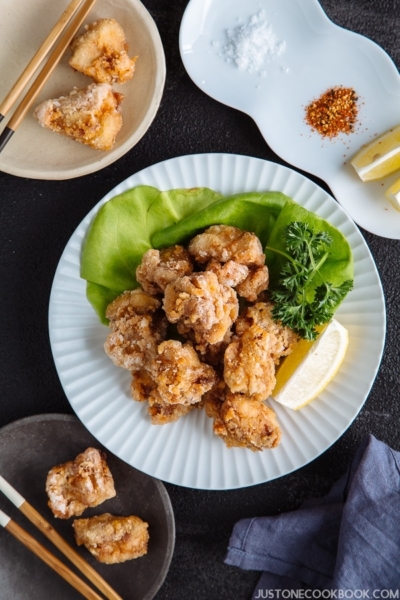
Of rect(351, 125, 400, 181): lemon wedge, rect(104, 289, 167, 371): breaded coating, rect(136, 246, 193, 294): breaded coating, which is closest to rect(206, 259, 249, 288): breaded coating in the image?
rect(136, 246, 193, 294): breaded coating

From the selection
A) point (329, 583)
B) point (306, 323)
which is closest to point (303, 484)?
point (329, 583)

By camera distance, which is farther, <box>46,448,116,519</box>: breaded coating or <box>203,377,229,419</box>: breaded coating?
<box>46,448,116,519</box>: breaded coating

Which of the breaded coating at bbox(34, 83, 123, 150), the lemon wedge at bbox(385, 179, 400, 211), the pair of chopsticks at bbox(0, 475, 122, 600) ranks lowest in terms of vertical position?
the pair of chopsticks at bbox(0, 475, 122, 600)

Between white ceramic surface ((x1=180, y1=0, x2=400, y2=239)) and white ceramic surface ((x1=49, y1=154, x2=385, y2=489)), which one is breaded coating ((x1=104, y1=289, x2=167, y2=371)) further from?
white ceramic surface ((x1=180, y1=0, x2=400, y2=239))

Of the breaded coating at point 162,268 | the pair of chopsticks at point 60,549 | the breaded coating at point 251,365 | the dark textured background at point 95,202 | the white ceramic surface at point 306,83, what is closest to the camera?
the breaded coating at point 251,365

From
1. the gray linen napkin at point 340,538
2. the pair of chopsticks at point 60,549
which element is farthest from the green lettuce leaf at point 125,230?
the gray linen napkin at point 340,538

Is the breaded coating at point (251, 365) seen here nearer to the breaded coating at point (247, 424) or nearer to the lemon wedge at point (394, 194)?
the breaded coating at point (247, 424)

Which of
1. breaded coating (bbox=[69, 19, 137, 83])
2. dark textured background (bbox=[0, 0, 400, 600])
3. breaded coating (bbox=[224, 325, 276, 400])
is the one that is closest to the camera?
breaded coating (bbox=[224, 325, 276, 400])

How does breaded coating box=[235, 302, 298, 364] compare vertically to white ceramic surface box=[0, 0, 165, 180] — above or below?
below
